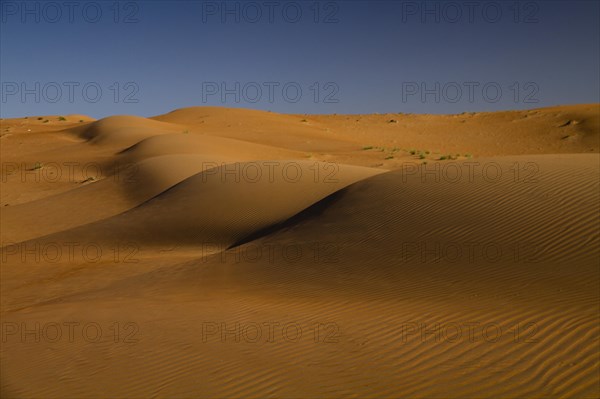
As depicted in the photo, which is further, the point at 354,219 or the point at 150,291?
the point at 354,219

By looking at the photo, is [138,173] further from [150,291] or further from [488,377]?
[488,377]

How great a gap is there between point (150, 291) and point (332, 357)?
5.39 m

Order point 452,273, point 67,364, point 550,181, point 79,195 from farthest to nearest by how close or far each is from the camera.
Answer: point 79,195
point 550,181
point 452,273
point 67,364

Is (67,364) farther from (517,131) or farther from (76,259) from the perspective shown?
(517,131)

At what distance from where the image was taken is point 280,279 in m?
10.1

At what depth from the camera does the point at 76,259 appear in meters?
14.7

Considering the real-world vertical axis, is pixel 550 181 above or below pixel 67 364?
above

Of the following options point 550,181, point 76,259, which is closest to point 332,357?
point 550,181

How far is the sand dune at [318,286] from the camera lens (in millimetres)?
5434

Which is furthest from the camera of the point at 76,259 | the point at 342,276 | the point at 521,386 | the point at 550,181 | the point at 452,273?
the point at 76,259

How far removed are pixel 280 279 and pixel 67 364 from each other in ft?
14.7

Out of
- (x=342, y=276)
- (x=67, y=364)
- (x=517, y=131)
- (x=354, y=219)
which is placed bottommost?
(x=67, y=364)

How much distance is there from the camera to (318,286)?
367 inches

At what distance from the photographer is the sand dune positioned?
5.43 m
